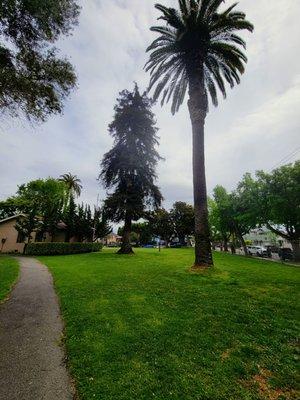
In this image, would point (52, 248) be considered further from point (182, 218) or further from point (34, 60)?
point (182, 218)

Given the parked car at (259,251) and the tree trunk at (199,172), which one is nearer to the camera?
the tree trunk at (199,172)

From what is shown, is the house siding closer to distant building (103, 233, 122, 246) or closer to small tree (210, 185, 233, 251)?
small tree (210, 185, 233, 251)

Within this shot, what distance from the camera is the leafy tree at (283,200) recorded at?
33.3 m

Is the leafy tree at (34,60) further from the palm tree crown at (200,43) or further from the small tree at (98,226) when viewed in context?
the small tree at (98,226)

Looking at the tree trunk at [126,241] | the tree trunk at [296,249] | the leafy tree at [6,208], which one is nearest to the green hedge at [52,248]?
the tree trunk at [126,241]

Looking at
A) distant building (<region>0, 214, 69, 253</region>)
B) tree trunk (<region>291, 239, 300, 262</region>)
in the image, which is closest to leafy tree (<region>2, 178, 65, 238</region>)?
distant building (<region>0, 214, 69, 253</region>)

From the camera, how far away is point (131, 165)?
109ft

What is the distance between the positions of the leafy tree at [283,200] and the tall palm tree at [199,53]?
19.8 meters

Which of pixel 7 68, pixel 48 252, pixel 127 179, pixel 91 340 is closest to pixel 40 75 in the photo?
pixel 7 68

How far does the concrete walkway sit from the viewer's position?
4.31 metres

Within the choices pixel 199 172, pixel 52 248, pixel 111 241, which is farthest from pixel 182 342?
pixel 111 241

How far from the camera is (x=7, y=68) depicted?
1176 cm

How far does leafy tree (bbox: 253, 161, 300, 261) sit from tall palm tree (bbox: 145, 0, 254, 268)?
19.8m

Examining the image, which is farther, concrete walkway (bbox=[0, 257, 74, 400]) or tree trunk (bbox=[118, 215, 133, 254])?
tree trunk (bbox=[118, 215, 133, 254])
